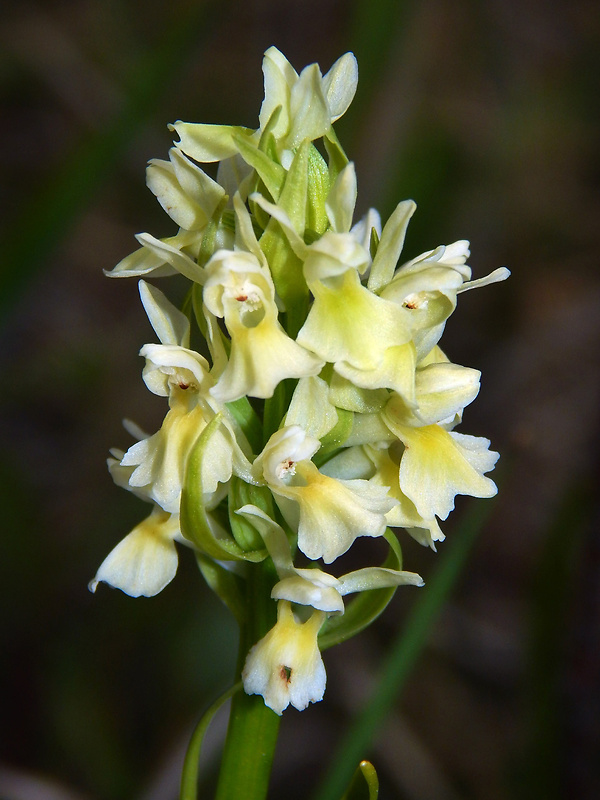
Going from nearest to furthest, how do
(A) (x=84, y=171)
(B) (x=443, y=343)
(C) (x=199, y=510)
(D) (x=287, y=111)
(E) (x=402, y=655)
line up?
(C) (x=199, y=510) → (D) (x=287, y=111) → (E) (x=402, y=655) → (A) (x=84, y=171) → (B) (x=443, y=343)

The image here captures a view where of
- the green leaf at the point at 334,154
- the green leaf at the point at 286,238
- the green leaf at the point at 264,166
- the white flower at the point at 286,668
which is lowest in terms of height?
the white flower at the point at 286,668

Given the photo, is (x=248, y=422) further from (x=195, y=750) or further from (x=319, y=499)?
(x=195, y=750)

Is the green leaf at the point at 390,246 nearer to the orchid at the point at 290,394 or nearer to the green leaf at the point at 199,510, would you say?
the orchid at the point at 290,394

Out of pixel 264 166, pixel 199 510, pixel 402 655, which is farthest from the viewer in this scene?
pixel 402 655

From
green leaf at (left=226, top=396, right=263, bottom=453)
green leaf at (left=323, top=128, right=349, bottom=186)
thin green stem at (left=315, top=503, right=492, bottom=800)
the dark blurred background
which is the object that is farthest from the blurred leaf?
thin green stem at (left=315, top=503, right=492, bottom=800)

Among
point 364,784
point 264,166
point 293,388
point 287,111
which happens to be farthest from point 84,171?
point 364,784

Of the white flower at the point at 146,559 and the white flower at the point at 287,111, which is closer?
the white flower at the point at 287,111

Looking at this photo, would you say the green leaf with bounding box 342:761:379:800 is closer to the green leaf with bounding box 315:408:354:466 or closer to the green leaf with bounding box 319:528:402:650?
the green leaf with bounding box 319:528:402:650

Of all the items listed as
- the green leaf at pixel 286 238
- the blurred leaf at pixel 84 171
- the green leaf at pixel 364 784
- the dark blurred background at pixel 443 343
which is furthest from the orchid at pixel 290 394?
the blurred leaf at pixel 84 171

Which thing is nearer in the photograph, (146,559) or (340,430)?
(340,430)
